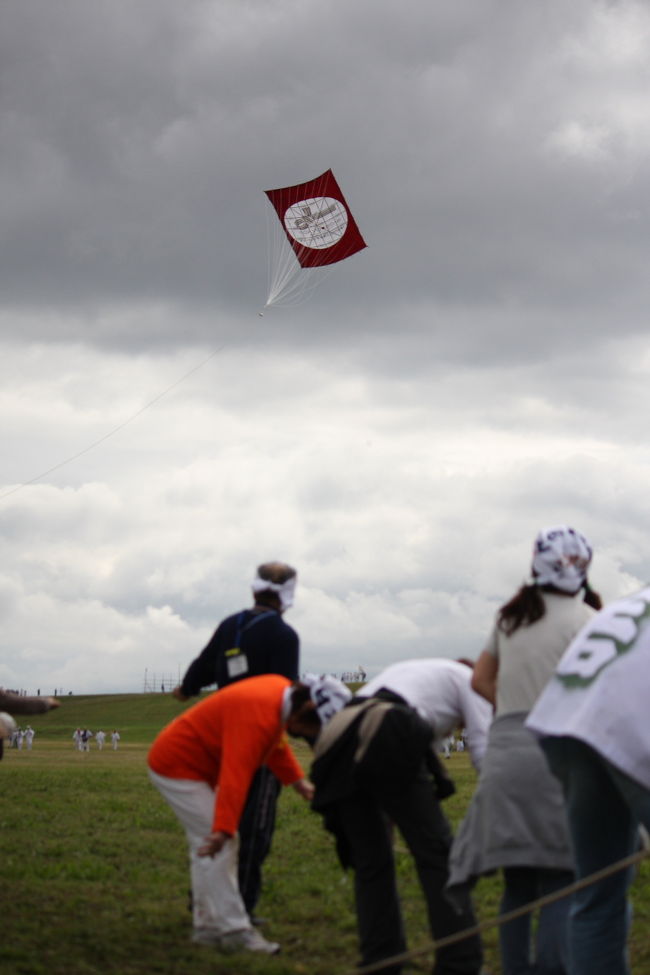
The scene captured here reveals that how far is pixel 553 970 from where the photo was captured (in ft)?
15.4

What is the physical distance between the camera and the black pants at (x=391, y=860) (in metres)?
5.06

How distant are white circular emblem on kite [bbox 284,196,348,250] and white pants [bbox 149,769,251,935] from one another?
18353 millimetres

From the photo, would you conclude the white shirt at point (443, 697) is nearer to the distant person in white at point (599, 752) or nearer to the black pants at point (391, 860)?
the black pants at point (391, 860)

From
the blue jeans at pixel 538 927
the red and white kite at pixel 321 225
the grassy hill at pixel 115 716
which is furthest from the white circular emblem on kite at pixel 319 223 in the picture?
the grassy hill at pixel 115 716

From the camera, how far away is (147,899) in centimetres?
732

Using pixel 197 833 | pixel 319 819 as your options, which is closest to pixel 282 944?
pixel 197 833

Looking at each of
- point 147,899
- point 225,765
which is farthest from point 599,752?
point 147,899

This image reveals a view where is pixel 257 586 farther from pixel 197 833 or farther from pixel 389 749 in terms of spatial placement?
pixel 389 749

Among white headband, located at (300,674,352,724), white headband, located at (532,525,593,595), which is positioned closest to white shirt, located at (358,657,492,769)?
white headband, located at (300,674,352,724)

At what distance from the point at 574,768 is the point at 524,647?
845 mm

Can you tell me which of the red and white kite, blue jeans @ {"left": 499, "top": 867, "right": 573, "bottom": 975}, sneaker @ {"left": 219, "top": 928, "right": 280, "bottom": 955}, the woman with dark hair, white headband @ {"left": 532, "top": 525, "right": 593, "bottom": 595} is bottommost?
sneaker @ {"left": 219, "top": 928, "right": 280, "bottom": 955}

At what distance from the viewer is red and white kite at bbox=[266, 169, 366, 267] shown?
914 inches

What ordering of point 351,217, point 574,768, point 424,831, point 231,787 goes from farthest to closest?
point 351,217, point 231,787, point 424,831, point 574,768

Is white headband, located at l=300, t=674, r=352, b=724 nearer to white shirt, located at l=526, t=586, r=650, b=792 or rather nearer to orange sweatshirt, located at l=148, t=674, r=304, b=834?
orange sweatshirt, located at l=148, t=674, r=304, b=834
